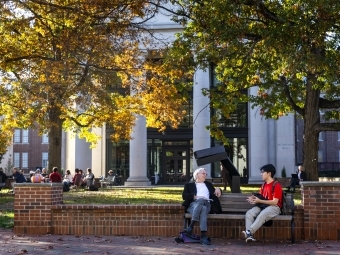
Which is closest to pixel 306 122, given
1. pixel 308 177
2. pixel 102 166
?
pixel 308 177

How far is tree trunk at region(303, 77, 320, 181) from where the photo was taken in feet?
66.6

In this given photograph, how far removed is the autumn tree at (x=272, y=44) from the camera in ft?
48.0

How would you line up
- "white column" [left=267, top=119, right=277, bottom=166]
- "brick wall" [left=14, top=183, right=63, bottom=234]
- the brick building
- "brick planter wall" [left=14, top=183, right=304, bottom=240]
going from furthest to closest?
the brick building → "white column" [left=267, top=119, right=277, bottom=166] → "brick wall" [left=14, top=183, right=63, bottom=234] → "brick planter wall" [left=14, top=183, right=304, bottom=240]

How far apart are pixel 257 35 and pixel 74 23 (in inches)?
213

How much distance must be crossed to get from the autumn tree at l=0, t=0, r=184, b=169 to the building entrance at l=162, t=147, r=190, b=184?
15731 mm

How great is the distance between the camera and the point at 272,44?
14867 millimetres

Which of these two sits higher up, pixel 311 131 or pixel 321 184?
pixel 311 131

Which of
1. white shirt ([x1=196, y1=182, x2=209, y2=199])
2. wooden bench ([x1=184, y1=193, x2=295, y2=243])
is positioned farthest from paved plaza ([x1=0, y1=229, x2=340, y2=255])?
white shirt ([x1=196, y1=182, x2=209, y2=199])

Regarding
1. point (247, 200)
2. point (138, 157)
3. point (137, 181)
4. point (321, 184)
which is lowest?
point (137, 181)

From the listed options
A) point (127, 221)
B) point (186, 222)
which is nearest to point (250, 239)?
point (186, 222)

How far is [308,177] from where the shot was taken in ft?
67.9

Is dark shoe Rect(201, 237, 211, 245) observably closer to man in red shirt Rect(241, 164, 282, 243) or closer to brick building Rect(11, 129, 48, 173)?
man in red shirt Rect(241, 164, 282, 243)

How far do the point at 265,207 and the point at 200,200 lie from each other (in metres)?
1.16

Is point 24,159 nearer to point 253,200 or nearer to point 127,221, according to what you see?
point 127,221
